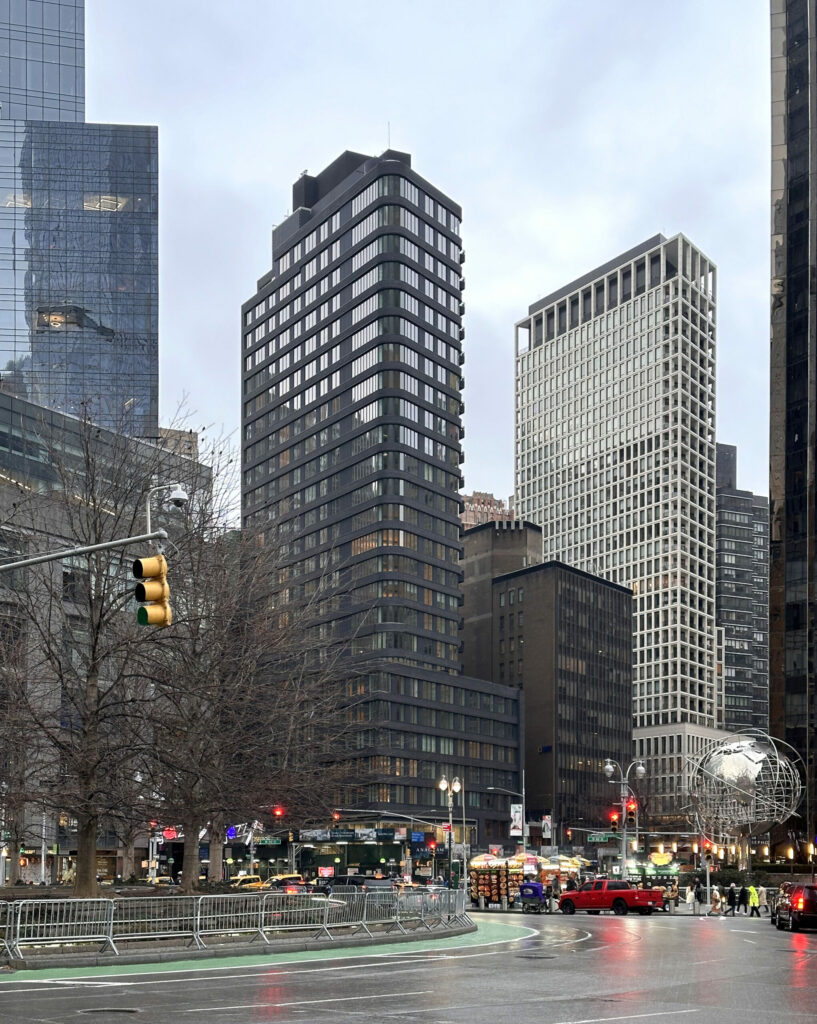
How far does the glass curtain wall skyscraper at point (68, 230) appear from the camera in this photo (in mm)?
148125

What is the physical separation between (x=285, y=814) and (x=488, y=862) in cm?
3535

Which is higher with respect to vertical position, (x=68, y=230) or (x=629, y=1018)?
(x=68, y=230)

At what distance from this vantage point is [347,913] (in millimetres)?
38812

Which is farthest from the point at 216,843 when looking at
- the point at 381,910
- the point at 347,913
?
the point at 347,913

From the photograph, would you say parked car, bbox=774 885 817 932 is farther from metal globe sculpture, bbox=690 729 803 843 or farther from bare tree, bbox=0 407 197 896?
bare tree, bbox=0 407 197 896

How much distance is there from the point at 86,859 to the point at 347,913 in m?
7.77

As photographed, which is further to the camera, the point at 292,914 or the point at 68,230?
the point at 68,230

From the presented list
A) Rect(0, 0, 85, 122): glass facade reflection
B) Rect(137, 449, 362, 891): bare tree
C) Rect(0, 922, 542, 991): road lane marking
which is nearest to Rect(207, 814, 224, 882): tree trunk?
Rect(137, 449, 362, 891): bare tree

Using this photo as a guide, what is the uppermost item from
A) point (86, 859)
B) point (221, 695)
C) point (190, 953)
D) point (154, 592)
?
point (154, 592)

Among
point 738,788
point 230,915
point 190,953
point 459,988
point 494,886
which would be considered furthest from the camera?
point 494,886

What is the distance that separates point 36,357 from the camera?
14838 centimetres

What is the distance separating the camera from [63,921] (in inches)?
1194

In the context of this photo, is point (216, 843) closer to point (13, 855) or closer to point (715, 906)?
point (13, 855)

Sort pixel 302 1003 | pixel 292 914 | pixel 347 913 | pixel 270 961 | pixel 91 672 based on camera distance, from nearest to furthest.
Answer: pixel 302 1003, pixel 270 961, pixel 292 914, pixel 91 672, pixel 347 913
